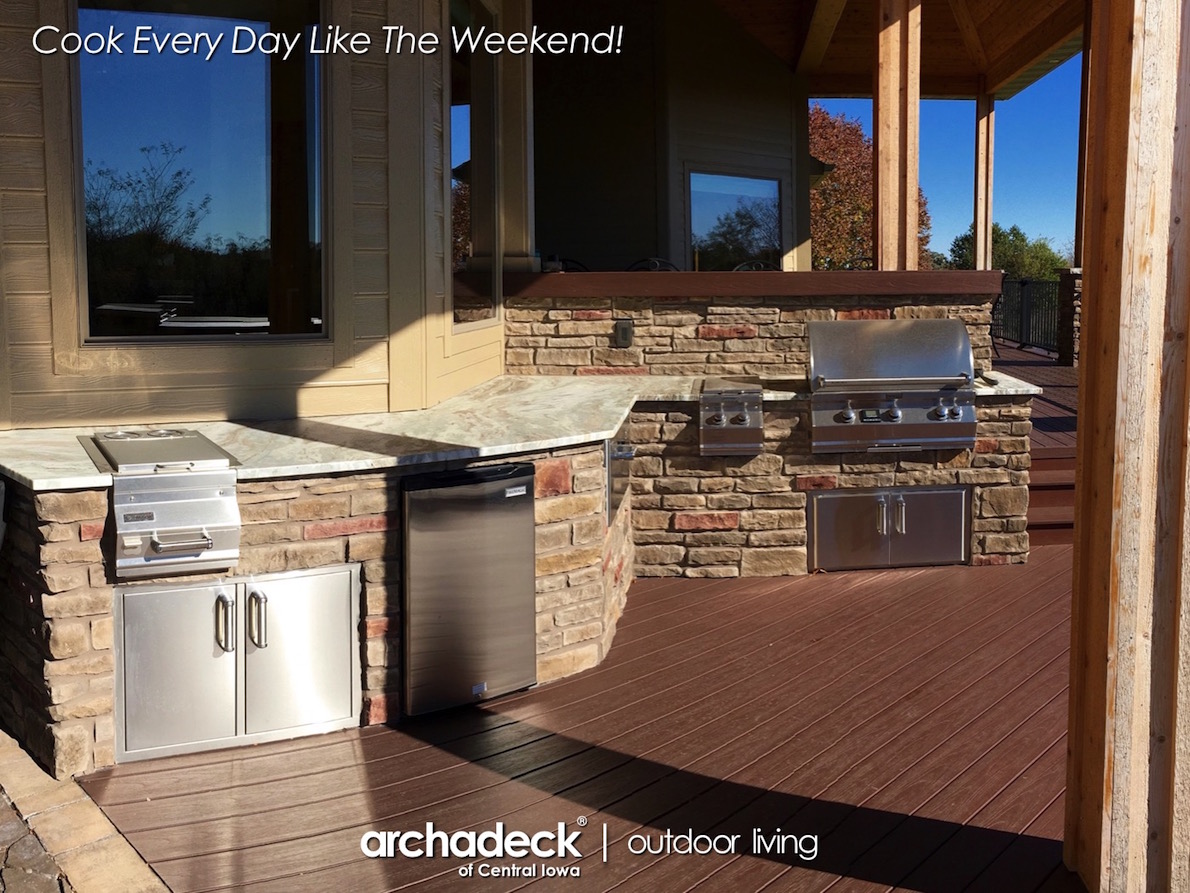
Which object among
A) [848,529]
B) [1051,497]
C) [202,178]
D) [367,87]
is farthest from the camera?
[1051,497]

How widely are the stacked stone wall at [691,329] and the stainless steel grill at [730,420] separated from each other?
0.60 metres

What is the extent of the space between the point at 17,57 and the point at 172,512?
1.98 metres

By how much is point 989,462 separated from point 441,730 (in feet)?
11.6

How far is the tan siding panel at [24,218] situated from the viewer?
4.36 m

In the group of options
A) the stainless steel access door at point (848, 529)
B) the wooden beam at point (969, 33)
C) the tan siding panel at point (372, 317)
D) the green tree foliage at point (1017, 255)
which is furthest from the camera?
the green tree foliage at point (1017, 255)

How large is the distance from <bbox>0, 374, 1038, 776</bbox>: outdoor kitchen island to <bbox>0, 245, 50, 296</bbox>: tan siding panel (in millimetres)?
569

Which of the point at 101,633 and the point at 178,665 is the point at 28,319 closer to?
the point at 101,633

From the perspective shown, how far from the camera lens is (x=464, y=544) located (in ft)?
13.4

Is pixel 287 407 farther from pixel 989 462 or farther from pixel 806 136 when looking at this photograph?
pixel 806 136

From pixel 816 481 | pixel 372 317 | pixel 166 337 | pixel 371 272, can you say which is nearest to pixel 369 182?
pixel 371 272

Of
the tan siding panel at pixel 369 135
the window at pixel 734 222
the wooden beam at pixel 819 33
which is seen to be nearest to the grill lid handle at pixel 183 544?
the tan siding panel at pixel 369 135

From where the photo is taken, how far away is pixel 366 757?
3764 mm

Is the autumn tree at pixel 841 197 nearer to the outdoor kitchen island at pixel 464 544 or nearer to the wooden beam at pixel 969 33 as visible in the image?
the wooden beam at pixel 969 33

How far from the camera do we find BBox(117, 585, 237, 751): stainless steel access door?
366 cm
